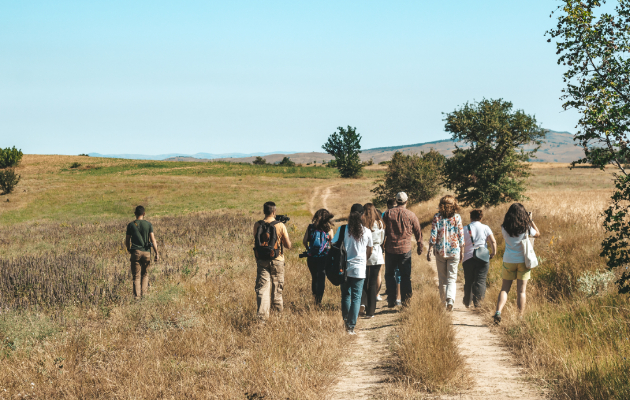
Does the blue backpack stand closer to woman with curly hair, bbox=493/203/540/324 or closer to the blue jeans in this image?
the blue jeans

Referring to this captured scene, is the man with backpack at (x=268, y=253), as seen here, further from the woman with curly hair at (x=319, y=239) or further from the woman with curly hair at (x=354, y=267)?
the woman with curly hair at (x=354, y=267)

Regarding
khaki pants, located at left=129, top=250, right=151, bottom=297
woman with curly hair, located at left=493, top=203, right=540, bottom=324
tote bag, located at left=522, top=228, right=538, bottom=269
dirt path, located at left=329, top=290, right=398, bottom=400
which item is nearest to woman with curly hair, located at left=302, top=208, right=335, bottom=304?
dirt path, located at left=329, top=290, right=398, bottom=400

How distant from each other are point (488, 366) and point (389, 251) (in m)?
3.20

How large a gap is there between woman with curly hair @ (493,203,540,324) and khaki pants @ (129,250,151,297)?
7105 mm

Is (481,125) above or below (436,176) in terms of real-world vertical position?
above

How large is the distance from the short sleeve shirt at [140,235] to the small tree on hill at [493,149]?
1799cm

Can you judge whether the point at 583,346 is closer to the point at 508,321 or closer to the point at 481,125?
the point at 508,321

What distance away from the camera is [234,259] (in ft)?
46.2

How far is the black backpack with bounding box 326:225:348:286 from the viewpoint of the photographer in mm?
6785

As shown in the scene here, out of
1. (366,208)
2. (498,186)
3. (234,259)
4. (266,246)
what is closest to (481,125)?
(498,186)

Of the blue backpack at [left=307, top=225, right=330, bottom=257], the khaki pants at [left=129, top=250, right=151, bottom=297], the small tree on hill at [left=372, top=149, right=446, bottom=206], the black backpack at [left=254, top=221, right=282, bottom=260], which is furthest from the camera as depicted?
the small tree on hill at [left=372, top=149, right=446, bottom=206]

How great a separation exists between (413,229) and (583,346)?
3.45 m

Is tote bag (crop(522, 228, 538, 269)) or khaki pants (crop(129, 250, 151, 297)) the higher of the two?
tote bag (crop(522, 228, 538, 269))

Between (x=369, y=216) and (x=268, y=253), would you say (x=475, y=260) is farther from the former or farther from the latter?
(x=268, y=253)
